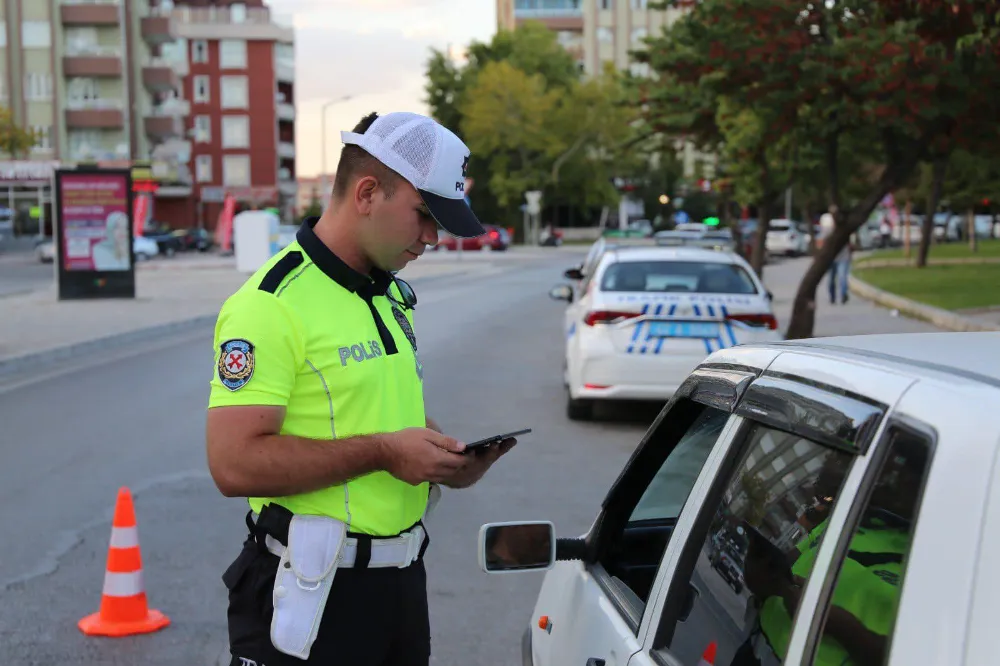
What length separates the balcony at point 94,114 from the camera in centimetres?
7475

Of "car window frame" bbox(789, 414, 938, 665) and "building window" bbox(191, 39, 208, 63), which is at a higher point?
"building window" bbox(191, 39, 208, 63)

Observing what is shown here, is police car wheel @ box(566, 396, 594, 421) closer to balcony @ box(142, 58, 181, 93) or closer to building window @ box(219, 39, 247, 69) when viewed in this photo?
balcony @ box(142, 58, 181, 93)

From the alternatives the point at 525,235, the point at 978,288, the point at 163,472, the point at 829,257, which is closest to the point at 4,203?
the point at 525,235

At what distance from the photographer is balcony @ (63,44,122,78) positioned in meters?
74.2

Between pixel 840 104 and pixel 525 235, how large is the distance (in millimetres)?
73946

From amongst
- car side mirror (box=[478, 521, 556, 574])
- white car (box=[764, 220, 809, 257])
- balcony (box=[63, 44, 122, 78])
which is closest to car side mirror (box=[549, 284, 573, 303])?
car side mirror (box=[478, 521, 556, 574])

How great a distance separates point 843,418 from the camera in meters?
1.94

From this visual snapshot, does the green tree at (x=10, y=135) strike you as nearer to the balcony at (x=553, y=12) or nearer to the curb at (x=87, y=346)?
the curb at (x=87, y=346)

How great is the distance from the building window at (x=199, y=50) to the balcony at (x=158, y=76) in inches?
736

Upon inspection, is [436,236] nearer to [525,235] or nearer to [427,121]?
[427,121]

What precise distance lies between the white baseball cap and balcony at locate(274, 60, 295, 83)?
103919 millimetres

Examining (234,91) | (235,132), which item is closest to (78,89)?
(235,132)

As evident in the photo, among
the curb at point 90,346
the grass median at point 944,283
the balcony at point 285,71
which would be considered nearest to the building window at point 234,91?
the balcony at point 285,71

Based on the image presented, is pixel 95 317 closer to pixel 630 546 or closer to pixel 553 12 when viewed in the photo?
A: pixel 630 546
